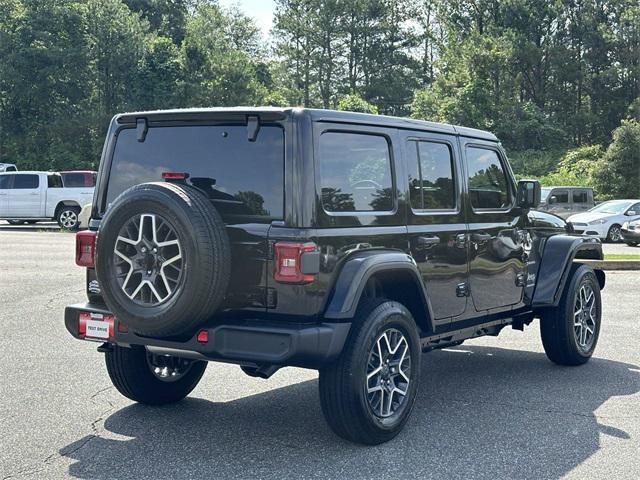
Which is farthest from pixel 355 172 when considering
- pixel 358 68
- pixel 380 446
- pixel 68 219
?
pixel 358 68

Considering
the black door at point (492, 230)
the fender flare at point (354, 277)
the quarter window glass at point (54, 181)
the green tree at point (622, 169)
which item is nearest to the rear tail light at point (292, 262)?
the fender flare at point (354, 277)

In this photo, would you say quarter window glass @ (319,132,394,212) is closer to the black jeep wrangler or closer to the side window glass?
the black jeep wrangler

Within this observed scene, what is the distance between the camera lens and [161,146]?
539cm

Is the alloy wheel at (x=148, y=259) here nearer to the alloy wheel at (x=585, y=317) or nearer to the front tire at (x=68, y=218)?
the alloy wheel at (x=585, y=317)

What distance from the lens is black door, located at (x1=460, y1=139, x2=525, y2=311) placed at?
6.41 meters

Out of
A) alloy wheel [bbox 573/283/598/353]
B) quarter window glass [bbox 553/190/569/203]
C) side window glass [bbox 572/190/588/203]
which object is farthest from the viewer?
side window glass [bbox 572/190/588/203]

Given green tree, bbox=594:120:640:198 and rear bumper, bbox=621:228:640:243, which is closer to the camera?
rear bumper, bbox=621:228:640:243

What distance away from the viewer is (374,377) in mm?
5141

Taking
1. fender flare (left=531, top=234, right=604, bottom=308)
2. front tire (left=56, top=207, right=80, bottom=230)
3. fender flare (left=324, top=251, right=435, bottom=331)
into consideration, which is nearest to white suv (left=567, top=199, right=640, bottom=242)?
front tire (left=56, top=207, right=80, bottom=230)

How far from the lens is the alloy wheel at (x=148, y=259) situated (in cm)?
474

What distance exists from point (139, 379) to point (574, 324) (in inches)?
150

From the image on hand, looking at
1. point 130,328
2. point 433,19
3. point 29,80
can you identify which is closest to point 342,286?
point 130,328

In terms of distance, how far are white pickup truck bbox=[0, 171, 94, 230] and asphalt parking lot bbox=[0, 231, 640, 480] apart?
1846 centimetres

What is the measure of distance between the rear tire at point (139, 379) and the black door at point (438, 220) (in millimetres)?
1843
